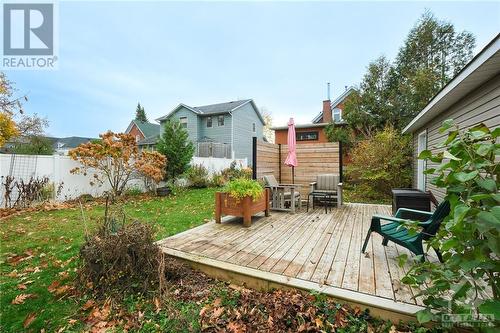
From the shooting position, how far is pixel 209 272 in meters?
2.89

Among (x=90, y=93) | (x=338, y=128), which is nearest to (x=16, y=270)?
(x=90, y=93)

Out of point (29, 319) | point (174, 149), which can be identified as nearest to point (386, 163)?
point (174, 149)

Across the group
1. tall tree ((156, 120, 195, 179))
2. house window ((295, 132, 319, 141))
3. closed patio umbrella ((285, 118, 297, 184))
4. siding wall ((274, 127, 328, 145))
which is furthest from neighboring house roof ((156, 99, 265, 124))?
closed patio umbrella ((285, 118, 297, 184))

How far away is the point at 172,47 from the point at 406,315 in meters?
11.6

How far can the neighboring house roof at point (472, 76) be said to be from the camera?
97.5 inches

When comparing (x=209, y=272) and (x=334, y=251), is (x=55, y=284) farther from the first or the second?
(x=334, y=251)

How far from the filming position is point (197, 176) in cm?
1138

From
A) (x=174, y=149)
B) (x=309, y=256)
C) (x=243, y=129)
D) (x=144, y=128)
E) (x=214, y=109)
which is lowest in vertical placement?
(x=309, y=256)

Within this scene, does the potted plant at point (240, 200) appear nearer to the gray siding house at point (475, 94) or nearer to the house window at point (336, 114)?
the gray siding house at point (475, 94)

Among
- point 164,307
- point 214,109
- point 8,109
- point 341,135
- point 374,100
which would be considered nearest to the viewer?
point 164,307

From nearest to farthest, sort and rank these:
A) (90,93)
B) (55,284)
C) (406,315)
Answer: (406,315) → (55,284) → (90,93)

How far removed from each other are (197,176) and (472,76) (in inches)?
400

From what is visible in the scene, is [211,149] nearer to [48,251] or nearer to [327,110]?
[327,110]

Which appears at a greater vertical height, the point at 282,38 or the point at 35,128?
the point at 282,38
